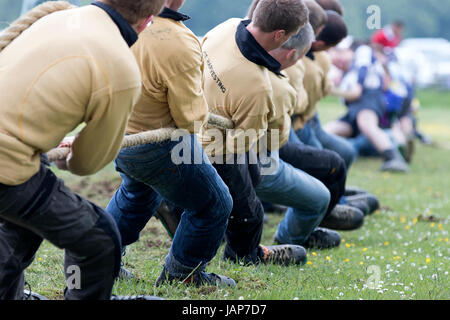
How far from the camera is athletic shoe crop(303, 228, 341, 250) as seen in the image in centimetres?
609

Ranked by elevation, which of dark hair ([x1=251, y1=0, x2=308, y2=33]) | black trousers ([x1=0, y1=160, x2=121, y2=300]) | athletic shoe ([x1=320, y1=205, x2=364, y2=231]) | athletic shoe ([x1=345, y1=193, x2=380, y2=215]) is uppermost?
dark hair ([x1=251, y1=0, x2=308, y2=33])

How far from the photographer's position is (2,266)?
3174 millimetres

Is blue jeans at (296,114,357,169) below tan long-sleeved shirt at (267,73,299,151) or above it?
below

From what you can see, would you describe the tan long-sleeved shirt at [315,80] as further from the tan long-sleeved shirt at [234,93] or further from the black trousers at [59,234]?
the black trousers at [59,234]

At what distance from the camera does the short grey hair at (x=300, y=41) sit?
489cm

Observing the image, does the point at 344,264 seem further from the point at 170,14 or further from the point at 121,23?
the point at 121,23

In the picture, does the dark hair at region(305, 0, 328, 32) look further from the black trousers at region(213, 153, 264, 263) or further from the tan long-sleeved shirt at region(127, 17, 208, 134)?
the tan long-sleeved shirt at region(127, 17, 208, 134)

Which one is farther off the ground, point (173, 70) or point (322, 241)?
point (173, 70)

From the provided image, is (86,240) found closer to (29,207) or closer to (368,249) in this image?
(29,207)

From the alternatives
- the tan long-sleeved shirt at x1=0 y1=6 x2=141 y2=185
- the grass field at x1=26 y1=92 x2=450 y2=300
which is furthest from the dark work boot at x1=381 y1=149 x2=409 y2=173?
the tan long-sleeved shirt at x1=0 y1=6 x2=141 y2=185

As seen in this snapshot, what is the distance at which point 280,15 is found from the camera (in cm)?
439

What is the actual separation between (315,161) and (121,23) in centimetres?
330

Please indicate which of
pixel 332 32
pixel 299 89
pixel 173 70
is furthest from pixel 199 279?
pixel 332 32

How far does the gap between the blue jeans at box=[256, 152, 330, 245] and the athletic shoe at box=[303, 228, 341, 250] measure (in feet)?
0.64
